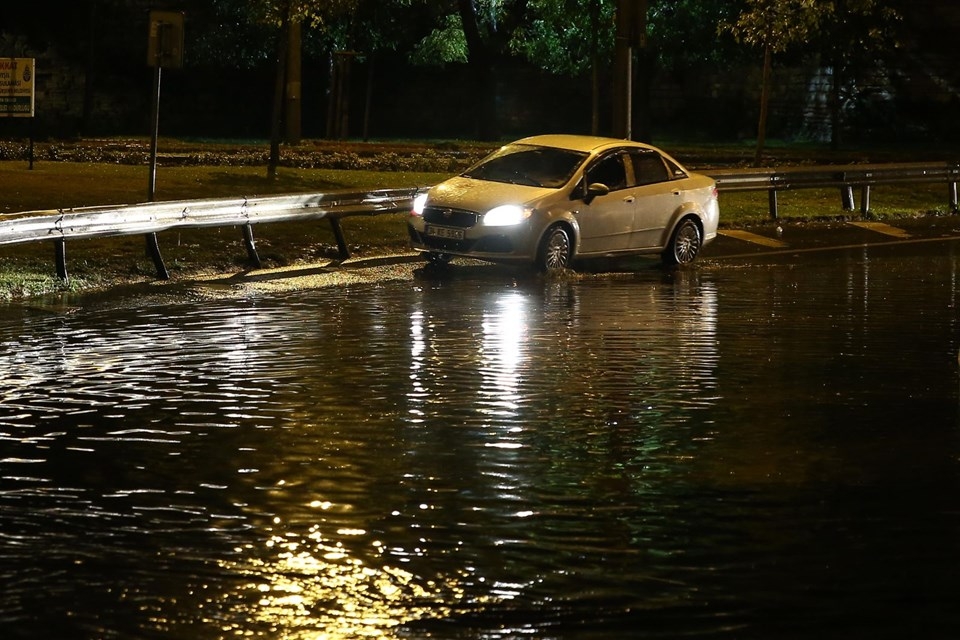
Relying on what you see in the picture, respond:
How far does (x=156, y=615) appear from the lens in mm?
6410

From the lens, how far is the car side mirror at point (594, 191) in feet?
65.5

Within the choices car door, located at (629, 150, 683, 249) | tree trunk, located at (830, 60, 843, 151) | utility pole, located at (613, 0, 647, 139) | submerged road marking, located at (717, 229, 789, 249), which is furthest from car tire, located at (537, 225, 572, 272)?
tree trunk, located at (830, 60, 843, 151)

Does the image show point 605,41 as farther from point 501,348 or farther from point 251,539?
point 251,539

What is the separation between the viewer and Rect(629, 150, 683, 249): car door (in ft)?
68.1

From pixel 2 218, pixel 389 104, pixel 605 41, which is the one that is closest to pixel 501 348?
pixel 2 218

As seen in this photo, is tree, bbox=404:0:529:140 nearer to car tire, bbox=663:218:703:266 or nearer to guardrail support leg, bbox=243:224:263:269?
car tire, bbox=663:218:703:266

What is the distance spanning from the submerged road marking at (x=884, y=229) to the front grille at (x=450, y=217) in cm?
880

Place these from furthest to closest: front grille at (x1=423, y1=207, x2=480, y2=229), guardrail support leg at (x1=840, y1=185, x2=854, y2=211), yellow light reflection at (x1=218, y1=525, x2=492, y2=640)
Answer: guardrail support leg at (x1=840, y1=185, x2=854, y2=211) → front grille at (x1=423, y1=207, x2=480, y2=229) → yellow light reflection at (x1=218, y1=525, x2=492, y2=640)

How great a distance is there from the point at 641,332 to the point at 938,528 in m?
6.95

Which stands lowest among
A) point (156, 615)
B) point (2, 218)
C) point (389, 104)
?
point (156, 615)

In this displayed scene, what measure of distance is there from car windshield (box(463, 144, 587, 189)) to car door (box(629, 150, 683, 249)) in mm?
879

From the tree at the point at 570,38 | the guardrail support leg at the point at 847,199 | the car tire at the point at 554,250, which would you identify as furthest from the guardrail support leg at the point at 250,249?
the tree at the point at 570,38

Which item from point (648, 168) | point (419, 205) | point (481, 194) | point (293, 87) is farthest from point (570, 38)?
point (481, 194)

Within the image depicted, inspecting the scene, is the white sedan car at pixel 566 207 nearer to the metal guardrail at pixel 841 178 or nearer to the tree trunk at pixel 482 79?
the metal guardrail at pixel 841 178
